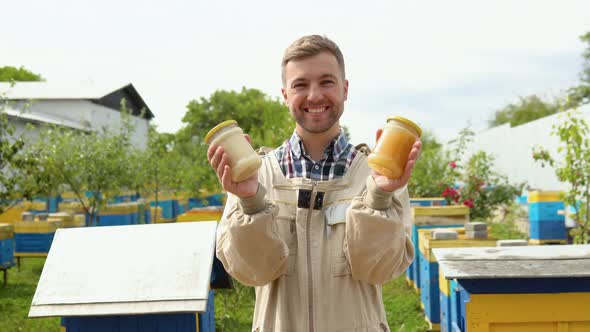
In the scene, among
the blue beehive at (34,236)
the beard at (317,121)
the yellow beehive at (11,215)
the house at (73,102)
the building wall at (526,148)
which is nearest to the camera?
the beard at (317,121)

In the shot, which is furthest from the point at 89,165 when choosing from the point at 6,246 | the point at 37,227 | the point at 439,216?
the point at 439,216

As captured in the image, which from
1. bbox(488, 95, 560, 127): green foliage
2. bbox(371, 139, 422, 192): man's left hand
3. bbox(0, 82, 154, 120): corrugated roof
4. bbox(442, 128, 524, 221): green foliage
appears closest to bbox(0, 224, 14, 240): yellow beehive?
bbox(442, 128, 524, 221): green foliage

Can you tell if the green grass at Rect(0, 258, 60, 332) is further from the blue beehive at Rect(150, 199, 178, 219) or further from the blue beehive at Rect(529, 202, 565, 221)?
the blue beehive at Rect(529, 202, 565, 221)

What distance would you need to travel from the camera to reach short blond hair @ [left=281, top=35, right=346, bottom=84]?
1.72 m

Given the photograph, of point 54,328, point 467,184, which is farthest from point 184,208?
point 54,328

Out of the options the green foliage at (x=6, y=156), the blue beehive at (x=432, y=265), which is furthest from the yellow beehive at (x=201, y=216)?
the blue beehive at (x=432, y=265)

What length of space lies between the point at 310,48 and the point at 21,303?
265 inches

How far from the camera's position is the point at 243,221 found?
1540 millimetres

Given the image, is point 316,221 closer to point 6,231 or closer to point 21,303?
point 21,303

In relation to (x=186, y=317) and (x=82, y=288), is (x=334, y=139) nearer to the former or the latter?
(x=186, y=317)

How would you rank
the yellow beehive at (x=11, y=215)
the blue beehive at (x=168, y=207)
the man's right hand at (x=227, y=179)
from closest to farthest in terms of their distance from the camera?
the man's right hand at (x=227, y=179), the yellow beehive at (x=11, y=215), the blue beehive at (x=168, y=207)

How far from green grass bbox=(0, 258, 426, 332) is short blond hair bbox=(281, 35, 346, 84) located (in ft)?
12.2

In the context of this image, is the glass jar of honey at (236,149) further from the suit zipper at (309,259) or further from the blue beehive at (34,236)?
the blue beehive at (34,236)

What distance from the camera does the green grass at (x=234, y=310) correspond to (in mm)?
5402
